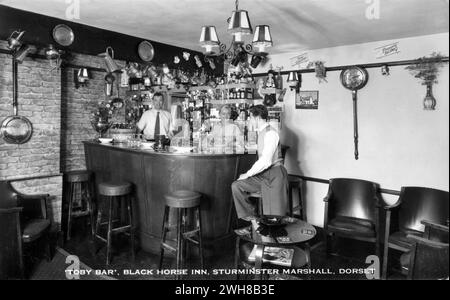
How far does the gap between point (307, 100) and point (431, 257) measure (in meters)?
3.78

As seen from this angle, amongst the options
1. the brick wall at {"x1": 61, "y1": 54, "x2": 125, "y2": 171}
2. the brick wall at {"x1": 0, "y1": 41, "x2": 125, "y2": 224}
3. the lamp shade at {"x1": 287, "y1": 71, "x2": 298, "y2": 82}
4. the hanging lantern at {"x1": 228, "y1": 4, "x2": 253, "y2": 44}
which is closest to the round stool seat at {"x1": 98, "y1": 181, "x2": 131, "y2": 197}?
the brick wall at {"x1": 0, "y1": 41, "x2": 125, "y2": 224}

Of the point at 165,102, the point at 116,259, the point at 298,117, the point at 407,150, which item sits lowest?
the point at 116,259

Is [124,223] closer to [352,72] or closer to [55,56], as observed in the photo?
[55,56]

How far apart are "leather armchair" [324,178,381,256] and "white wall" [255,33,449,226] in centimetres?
29

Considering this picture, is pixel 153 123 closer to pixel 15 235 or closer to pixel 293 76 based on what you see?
pixel 293 76

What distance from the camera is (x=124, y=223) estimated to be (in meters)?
4.57

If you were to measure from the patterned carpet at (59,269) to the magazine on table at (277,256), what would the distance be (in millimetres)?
1582

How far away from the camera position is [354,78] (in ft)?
16.1

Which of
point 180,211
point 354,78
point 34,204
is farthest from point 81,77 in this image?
point 354,78

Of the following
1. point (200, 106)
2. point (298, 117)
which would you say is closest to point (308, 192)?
point (298, 117)

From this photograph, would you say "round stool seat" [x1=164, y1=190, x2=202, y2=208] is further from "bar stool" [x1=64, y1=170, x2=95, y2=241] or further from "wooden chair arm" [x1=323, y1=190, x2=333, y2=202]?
"wooden chair arm" [x1=323, y1=190, x2=333, y2=202]

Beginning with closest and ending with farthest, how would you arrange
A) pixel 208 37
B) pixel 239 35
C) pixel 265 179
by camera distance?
pixel 239 35
pixel 208 37
pixel 265 179
